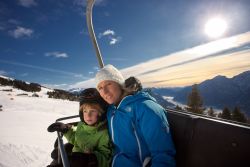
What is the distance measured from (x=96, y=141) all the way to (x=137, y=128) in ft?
2.88

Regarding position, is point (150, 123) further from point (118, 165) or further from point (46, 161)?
point (46, 161)

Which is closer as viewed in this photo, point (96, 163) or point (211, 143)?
point (211, 143)

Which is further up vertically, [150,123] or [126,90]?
[126,90]

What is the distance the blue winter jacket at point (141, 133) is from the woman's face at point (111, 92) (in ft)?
0.47

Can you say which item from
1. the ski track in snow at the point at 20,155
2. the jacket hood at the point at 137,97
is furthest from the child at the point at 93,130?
the ski track in snow at the point at 20,155

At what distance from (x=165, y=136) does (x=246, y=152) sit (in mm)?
778

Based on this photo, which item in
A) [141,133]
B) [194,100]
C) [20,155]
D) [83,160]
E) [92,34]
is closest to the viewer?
[141,133]

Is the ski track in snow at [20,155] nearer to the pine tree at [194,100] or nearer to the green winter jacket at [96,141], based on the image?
the green winter jacket at [96,141]

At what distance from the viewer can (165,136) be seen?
2.20m

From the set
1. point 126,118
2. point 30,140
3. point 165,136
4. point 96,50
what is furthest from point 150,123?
point 30,140

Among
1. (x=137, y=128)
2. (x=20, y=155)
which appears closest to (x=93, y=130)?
(x=137, y=128)

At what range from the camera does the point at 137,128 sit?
242 centimetres

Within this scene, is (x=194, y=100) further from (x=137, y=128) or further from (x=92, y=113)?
(x=137, y=128)

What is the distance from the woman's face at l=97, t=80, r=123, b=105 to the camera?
9.30 feet
